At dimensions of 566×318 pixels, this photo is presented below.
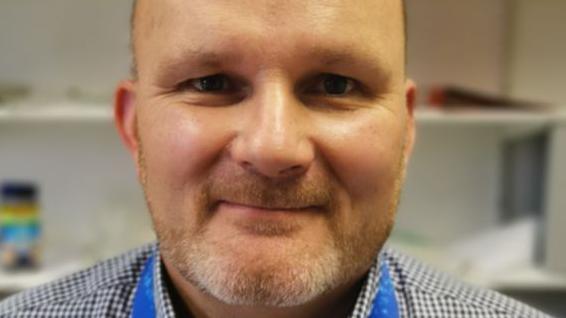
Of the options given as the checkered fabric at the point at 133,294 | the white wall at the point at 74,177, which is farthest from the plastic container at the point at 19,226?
the checkered fabric at the point at 133,294

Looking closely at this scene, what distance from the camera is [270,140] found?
77 centimetres

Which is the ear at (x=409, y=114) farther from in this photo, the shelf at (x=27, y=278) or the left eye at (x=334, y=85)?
the shelf at (x=27, y=278)

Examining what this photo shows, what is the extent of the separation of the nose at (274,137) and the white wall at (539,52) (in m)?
1.29

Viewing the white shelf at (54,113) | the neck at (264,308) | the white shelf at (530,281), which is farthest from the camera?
the white shelf at (530,281)

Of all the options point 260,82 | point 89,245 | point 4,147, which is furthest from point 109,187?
point 260,82

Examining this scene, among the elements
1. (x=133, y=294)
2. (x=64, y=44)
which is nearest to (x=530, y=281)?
(x=133, y=294)

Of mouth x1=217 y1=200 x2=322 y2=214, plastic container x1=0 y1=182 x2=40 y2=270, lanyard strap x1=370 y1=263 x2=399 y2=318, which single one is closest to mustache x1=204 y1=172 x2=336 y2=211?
mouth x1=217 y1=200 x2=322 y2=214

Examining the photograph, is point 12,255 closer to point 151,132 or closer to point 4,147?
point 4,147

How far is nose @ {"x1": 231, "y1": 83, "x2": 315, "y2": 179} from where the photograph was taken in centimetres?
77

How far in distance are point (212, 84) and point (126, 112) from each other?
248 mm

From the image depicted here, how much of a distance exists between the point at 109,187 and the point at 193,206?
45.9 inches

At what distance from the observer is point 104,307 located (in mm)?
1049

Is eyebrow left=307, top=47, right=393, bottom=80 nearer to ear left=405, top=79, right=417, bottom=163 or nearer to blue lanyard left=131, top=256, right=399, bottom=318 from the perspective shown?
ear left=405, top=79, right=417, bottom=163

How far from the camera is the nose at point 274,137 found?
77cm
